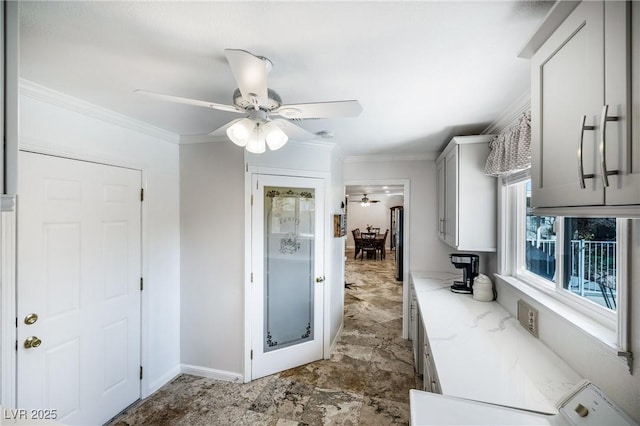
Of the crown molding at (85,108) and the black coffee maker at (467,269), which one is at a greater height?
the crown molding at (85,108)

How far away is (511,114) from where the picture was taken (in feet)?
6.27

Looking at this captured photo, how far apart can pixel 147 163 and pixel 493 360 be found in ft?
9.51

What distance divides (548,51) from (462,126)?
4.90ft

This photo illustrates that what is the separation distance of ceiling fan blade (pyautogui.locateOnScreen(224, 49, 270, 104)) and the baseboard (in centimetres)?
271

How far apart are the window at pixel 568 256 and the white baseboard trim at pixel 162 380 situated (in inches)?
125

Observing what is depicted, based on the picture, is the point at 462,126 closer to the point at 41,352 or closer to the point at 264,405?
the point at 264,405

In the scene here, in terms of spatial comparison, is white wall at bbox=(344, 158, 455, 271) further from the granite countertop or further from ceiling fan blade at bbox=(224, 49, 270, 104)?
ceiling fan blade at bbox=(224, 49, 270, 104)

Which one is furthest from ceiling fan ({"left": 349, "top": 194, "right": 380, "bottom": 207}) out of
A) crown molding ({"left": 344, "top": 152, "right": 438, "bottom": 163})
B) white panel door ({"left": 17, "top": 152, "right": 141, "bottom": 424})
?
white panel door ({"left": 17, "top": 152, "right": 141, "bottom": 424})

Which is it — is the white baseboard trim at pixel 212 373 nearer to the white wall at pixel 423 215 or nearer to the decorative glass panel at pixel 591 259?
the white wall at pixel 423 215

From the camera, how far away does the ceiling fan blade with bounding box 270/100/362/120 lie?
124 centimetres

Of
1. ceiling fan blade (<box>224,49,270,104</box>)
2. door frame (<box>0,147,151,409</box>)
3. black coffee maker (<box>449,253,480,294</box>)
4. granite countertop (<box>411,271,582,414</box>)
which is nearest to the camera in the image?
ceiling fan blade (<box>224,49,270,104</box>)

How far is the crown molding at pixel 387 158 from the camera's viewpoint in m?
3.41

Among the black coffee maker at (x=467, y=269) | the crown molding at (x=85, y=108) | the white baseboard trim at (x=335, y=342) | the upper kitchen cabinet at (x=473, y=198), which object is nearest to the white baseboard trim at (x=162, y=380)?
the white baseboard trim at (x=335, y=342)

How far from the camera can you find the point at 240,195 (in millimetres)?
2605
